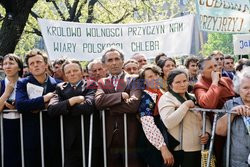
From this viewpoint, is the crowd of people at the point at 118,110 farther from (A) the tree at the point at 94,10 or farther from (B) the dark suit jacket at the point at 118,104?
(A) the tree at the point at 94,10

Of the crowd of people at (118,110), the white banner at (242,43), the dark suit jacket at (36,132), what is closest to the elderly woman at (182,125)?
the crowd of people at (118,110)

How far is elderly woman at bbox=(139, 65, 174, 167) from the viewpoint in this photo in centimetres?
424

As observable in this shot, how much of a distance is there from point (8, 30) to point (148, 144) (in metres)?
6.57

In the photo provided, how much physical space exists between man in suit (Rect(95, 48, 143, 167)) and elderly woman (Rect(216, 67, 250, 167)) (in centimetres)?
108

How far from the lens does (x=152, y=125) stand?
4312mm

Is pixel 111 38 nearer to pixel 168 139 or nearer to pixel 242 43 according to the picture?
pixel 242 43

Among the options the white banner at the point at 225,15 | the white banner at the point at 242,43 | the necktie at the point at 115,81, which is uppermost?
the white banner at the point at 225,15

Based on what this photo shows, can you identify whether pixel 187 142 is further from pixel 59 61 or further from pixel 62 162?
pixel 59 61

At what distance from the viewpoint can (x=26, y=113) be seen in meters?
4.65

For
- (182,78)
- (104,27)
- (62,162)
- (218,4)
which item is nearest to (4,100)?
(62,162)

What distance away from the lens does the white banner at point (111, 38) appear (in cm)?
710

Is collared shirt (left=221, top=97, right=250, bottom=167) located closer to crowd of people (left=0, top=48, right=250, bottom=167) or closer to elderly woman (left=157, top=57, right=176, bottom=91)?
crowd of people (left=0, top=48, right=250, bottom=167)

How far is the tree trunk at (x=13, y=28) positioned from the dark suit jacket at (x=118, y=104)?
579cm

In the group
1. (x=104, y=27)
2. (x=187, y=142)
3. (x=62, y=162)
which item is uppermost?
(x=104, y=27)
